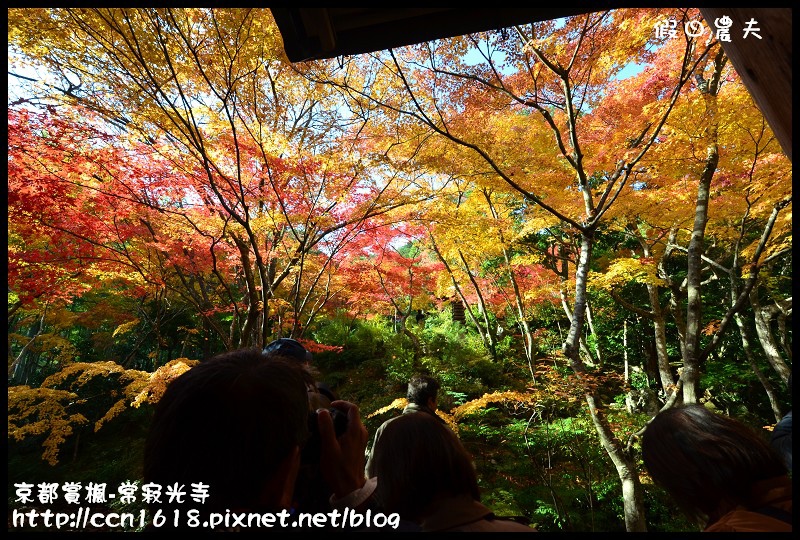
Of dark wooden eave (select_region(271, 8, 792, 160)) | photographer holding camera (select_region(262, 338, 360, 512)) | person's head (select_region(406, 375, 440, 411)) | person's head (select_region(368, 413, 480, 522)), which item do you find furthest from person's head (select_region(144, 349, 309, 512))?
person's head (select_region(406, 375, 440, 411))

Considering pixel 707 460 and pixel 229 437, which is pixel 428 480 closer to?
pixel 229 437

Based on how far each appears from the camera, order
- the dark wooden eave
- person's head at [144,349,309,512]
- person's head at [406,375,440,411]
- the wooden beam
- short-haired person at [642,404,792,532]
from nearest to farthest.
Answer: person's head at [144,349,309,512]
the wooden beam
short-haired person at [642,404,792,532]
the dark wooden eave
person's head at [406,375,440,411]

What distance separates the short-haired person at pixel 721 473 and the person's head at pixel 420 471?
75 cm

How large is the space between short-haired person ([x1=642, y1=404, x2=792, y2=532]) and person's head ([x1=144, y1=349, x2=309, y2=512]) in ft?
4.66

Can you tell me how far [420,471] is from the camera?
1368 mm

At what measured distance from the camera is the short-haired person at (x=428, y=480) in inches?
50.3

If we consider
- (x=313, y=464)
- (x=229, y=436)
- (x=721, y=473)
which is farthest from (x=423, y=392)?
(x=229, y=436)

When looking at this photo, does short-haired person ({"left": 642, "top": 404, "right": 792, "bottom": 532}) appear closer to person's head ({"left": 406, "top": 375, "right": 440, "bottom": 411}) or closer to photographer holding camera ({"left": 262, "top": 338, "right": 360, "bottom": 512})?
photographer holding camera ({"left": 262, "top": 338, "right": 360, "bottom": 512})

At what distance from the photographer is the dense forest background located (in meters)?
4.15

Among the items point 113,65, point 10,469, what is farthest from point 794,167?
point 10,469

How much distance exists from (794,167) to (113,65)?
569 cm

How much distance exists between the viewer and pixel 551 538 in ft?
3.84

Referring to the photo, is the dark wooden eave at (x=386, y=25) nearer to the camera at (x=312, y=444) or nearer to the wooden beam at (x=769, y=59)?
the wooden beam at (x=769, y=59)

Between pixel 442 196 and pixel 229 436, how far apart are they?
6115 millimetres
